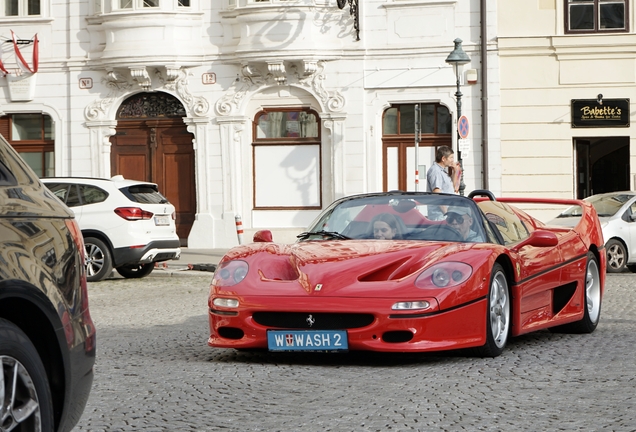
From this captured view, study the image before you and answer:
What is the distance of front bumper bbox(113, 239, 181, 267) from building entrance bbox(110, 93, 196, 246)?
1005 cm

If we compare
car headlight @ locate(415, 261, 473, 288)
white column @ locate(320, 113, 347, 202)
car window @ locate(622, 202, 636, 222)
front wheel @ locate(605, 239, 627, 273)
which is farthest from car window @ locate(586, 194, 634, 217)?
car headlight @ locate(415, 261, 473, 288)

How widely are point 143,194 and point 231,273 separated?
1175 cm

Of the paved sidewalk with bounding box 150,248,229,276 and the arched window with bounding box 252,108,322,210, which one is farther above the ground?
the arched window with bounding box 252,108,322,210

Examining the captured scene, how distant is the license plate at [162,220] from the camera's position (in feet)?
66.2

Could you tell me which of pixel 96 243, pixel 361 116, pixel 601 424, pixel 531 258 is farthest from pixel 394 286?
pixel 361 116

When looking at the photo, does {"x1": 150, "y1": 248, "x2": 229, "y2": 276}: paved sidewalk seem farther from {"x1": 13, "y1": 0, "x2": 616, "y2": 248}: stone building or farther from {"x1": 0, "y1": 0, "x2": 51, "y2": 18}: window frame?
{"x1": 0, "y1": 0, "x2": 51, "y2": 18}: window frame

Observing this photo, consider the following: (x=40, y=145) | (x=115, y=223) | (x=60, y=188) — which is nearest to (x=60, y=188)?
(x=60, y=188)

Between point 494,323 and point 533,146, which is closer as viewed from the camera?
point 494,323

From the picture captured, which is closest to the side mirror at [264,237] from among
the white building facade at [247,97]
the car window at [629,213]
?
the car window at [629,213]

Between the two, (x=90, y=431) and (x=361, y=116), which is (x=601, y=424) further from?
(x=361, y=116)

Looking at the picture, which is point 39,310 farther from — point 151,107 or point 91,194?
point 151,107

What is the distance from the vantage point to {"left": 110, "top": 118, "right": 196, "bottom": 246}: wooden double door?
30438mm

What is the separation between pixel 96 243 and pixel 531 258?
11271 millimetres

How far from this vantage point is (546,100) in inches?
1131
